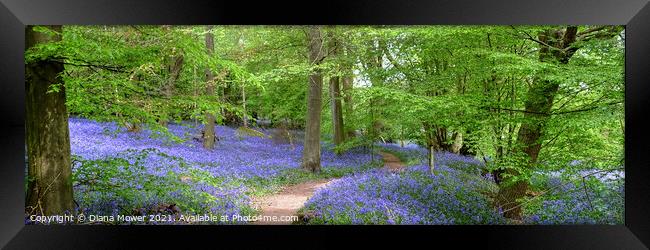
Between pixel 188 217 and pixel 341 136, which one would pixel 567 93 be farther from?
pixel 188 217

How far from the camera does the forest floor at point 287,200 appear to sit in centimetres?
501

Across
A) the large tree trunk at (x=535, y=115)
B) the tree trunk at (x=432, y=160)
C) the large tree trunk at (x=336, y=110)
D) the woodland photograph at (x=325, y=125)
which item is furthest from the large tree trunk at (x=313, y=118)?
the large tree trunk at (x=535, y=115)

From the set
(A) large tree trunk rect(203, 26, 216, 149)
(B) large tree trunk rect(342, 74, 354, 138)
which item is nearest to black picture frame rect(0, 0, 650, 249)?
(A) large tree trunk rect(203, 26, 216, 149)

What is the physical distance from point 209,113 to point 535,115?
4.30 meters

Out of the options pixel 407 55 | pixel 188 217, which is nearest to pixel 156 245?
pixel 188 217

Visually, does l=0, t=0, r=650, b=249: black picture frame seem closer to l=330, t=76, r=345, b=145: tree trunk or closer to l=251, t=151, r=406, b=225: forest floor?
l=251, t=151, r=406, b=225: forest floor

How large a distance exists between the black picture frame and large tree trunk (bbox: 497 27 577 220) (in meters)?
0.47

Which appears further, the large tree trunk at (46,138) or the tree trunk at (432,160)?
the tree trunk at (432,160)

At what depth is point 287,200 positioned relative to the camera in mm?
5074

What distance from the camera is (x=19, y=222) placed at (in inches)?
187

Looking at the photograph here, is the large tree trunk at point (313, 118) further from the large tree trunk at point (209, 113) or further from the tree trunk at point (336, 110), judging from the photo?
the large tree trunk at point (209, 113)

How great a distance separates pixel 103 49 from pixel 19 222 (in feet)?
8.09
